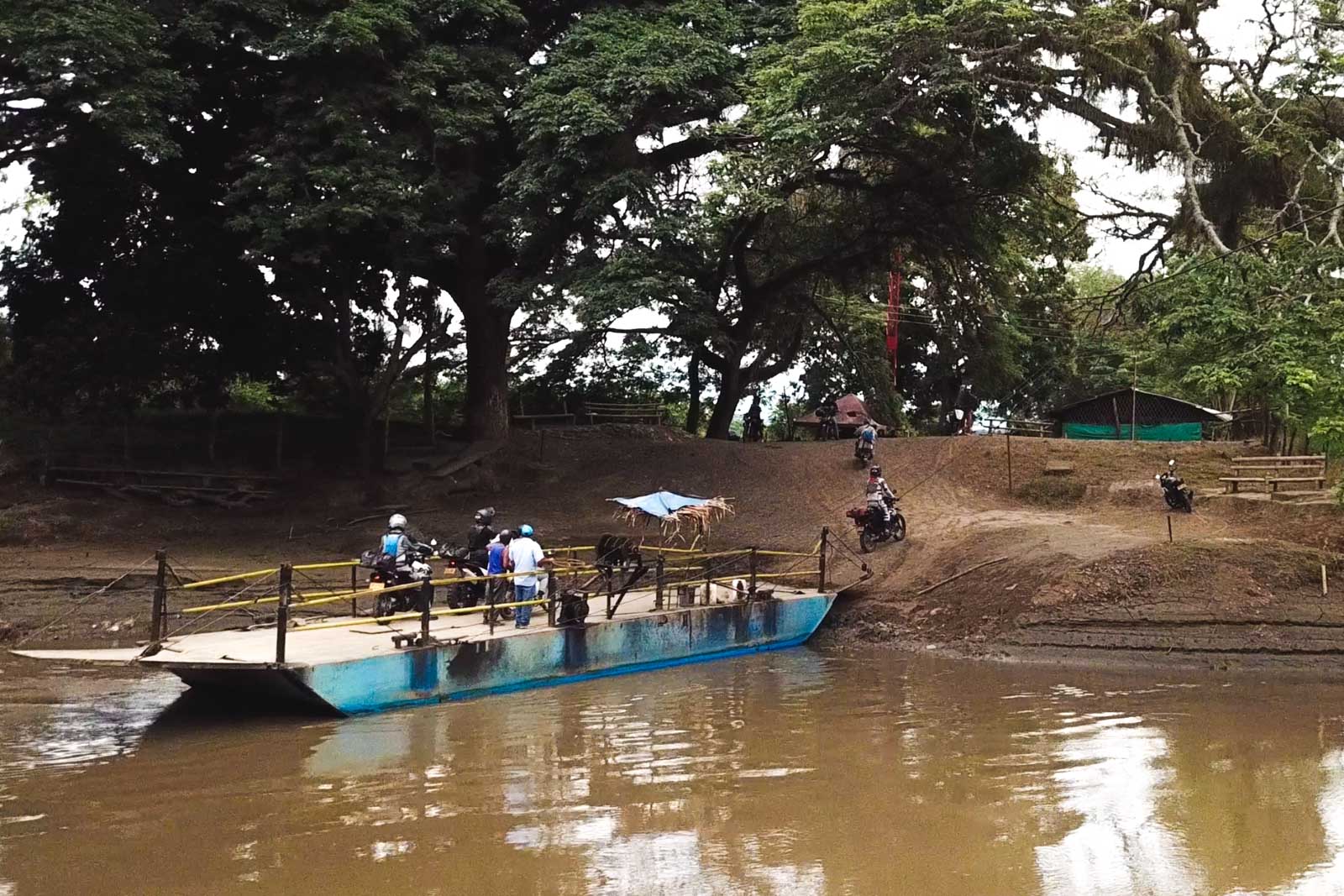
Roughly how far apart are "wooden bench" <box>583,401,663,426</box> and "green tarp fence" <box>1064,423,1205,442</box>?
12.0 m

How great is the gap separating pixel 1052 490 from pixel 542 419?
16.2 meters

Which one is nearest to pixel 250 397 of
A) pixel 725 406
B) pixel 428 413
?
pixel 428 413

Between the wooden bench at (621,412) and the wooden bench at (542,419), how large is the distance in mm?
592

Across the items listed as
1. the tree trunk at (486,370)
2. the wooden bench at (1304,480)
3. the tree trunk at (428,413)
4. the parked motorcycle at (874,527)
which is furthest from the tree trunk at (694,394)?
the wooden bench at (1304,480)

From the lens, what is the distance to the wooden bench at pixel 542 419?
33719 millimetres

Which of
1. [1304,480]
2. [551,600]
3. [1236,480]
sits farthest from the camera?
[1236,480]

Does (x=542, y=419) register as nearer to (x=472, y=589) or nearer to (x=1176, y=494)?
(x=1176, y=494)

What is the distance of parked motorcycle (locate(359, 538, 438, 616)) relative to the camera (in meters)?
13.8

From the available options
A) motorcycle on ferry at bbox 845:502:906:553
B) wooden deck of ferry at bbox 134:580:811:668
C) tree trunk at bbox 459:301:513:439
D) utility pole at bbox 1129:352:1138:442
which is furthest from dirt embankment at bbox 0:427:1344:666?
wooden deck of ferry at bbox 134:580:811:668

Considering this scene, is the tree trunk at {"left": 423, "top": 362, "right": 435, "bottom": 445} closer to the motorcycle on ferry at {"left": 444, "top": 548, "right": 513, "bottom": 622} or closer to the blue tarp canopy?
the blue tarp canopy

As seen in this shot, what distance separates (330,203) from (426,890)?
16839 millimetres

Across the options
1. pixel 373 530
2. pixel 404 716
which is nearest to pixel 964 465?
pixel 373 530

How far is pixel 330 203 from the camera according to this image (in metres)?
21.5

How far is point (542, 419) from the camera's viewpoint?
113 ft
